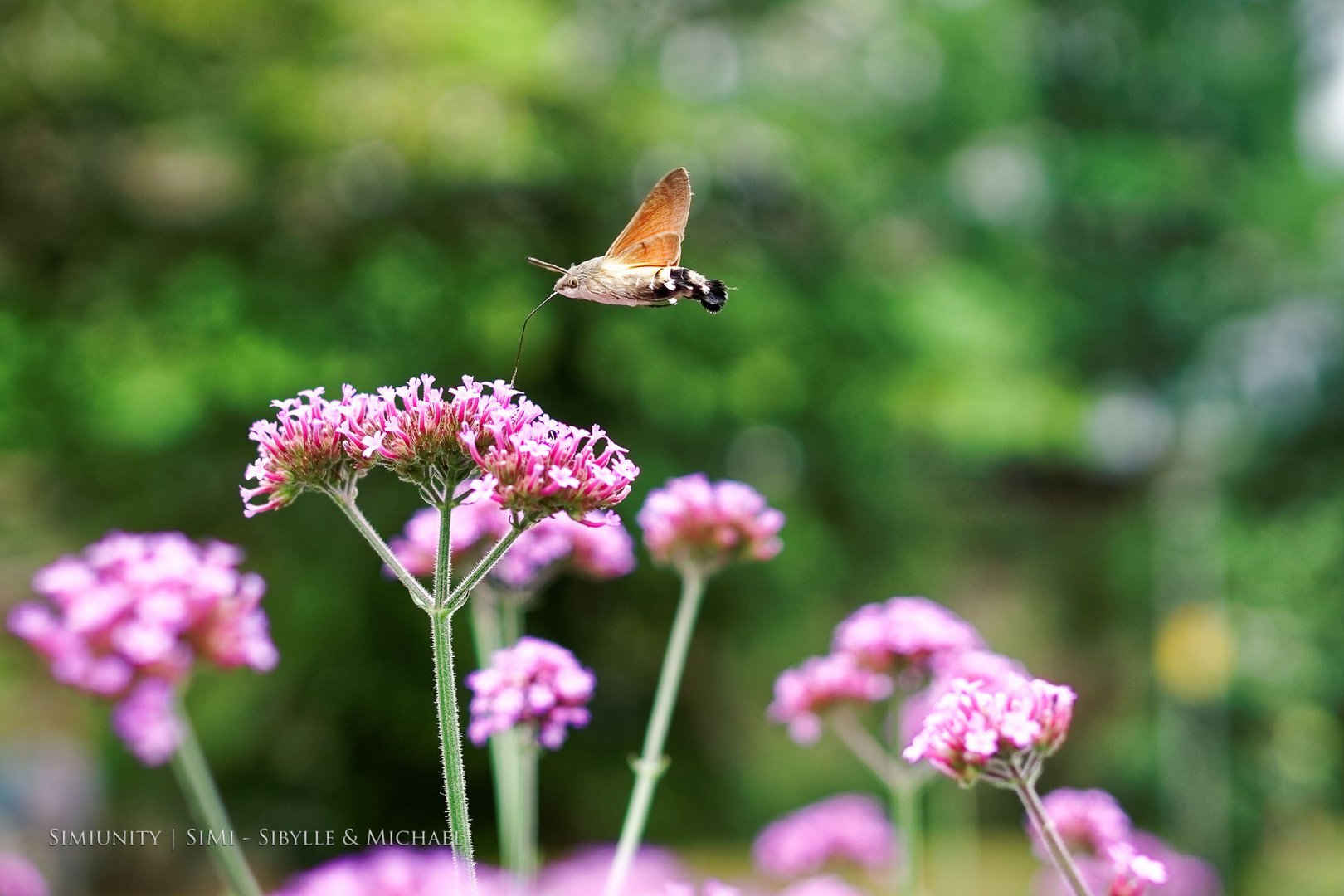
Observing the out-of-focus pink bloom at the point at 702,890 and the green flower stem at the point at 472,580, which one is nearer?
the green flower stem at the point at 472,580

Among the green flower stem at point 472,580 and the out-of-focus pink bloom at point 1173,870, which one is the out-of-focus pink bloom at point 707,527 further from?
the out-of-focus pink bloom at point 1173,870

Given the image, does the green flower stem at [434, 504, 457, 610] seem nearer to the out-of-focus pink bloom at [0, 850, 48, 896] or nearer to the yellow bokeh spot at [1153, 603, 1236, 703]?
the out-of-focus pink bloom at [0, 850, 48, 896]

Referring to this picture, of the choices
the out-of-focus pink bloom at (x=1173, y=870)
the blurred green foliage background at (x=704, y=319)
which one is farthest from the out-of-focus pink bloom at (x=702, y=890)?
the blurred green foliage background at (x=704, y=319)

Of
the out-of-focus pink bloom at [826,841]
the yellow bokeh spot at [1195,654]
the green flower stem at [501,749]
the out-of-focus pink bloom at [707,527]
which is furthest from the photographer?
the yellow bokeh spot at [1195,654]

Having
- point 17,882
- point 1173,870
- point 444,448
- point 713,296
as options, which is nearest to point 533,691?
point 444,448

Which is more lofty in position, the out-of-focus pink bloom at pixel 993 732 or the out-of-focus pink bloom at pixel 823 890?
the out-of-focus pink bloom at pixel 993 732

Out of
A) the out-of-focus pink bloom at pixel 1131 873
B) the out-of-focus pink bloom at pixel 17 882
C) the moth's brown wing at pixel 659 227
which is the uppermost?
the moth's brown wing at pixel 659 227

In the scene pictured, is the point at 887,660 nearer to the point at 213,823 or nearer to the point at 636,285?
the point at 636,285
